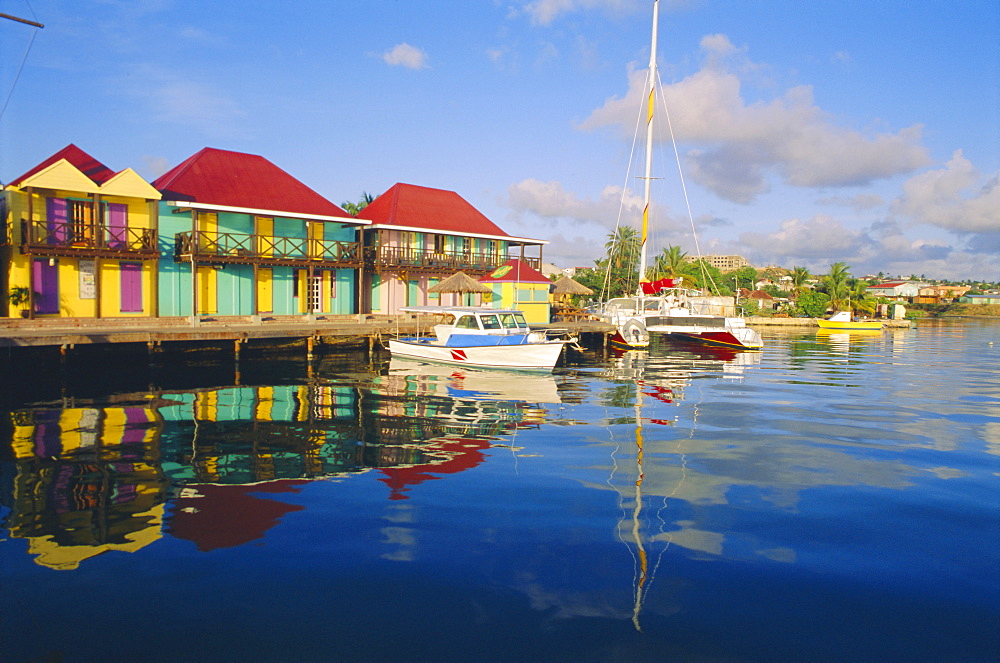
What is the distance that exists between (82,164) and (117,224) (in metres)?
3.45

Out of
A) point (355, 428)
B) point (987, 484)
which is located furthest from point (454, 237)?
point (987, 484)

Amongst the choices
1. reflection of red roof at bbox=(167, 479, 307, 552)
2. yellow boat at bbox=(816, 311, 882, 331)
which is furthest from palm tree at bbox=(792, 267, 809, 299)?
reflection of red roof at bbox=(167, 479, 307, 552)

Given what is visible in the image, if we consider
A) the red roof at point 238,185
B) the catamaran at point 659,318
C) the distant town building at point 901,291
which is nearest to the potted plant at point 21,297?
the red roof at point 238,185

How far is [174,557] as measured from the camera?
7.14m

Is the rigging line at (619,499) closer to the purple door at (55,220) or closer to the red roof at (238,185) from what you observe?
the red roof at (238,185)

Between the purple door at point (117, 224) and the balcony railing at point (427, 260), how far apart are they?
1171 cm

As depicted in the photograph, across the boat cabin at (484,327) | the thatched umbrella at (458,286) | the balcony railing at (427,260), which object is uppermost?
the balcony railing at (427,260)

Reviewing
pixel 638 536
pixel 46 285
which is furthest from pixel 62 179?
pixel 638 536

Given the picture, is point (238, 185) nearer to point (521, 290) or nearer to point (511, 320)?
point (511, 320)

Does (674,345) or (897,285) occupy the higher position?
(897,285)

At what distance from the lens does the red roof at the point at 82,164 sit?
88.1ft

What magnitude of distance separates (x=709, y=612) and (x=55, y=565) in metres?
6.67

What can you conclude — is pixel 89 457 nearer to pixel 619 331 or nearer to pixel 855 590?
pixel 855 590

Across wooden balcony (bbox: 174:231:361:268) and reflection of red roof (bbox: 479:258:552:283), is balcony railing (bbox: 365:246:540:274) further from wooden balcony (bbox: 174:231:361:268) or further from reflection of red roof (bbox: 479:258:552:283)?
wooden balcony (bbox: 174:231:361:268)
